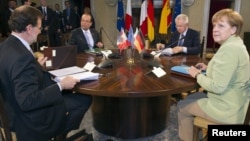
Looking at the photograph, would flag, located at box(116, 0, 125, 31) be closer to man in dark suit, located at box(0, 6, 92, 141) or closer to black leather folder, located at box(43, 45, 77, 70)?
black leather folder, located at box(43, 45, 77, 70)

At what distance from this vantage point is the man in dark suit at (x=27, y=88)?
1.24 meters

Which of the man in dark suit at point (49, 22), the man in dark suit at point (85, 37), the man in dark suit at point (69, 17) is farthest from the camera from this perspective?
the man in dark suit at point (69, 17)

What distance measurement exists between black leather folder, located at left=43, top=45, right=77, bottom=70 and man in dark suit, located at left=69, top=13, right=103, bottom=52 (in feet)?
3.01

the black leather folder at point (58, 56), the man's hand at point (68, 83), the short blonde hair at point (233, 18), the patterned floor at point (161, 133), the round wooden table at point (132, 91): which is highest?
the short blonde hair at point (233, 18)

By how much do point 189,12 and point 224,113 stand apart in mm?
4763

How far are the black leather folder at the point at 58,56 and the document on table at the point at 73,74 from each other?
0.23 ft

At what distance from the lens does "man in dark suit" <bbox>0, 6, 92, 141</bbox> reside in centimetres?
124

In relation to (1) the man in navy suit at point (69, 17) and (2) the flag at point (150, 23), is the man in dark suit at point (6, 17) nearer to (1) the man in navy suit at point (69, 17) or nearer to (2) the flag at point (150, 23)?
(1) the man in navy suit at point (69, 17)

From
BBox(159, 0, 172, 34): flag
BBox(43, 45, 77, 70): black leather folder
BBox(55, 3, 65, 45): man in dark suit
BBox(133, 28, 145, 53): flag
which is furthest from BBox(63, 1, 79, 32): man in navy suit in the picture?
BBox(43, 45, 77, 70): black leather folder

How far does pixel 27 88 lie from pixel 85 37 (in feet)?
5.95

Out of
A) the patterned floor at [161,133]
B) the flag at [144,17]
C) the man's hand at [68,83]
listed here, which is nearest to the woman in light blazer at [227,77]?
the patterned floor at [161,133]

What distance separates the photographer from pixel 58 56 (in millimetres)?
1803

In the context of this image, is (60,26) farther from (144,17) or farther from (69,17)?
(144,17)

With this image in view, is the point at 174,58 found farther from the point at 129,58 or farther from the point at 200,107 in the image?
the point at 200,107
